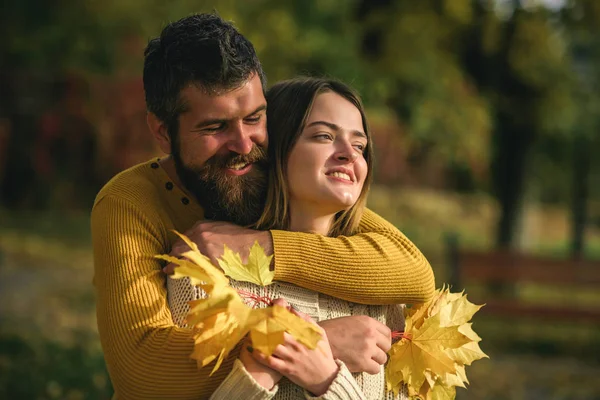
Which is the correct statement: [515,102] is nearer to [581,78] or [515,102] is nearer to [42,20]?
[581,78]

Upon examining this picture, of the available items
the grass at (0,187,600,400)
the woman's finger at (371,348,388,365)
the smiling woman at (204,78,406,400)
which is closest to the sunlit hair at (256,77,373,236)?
the smiling woman at (204,78,406,400)

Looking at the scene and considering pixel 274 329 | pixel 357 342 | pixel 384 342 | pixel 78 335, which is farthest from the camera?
pixel 78 335

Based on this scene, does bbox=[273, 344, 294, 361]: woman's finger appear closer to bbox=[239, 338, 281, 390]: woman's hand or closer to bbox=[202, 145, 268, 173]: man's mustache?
bbox=[239, 338, 281, 390]: woman's hand

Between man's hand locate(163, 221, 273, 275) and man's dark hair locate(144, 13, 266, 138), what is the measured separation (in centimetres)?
45

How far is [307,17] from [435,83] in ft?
8.28

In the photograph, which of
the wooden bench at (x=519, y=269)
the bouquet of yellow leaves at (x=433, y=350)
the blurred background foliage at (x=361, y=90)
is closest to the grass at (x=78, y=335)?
the blurred background foliage at (x=361, y=90)

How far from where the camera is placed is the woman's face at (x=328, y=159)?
267 cm

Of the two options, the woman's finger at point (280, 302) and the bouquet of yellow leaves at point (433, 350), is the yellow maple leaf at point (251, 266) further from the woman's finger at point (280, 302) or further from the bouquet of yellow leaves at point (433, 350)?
the bouquet of yellow leaves at point (433, 350)

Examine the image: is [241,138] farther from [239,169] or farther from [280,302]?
[280,302]

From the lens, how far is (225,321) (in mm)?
Answer: 2188

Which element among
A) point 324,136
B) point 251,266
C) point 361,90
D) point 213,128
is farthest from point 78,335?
point 251,266

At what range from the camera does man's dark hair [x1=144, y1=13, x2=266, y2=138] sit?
8.92 feet

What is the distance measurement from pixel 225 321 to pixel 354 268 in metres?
0.59

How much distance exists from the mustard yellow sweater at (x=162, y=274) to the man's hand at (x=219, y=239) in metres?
0.05
